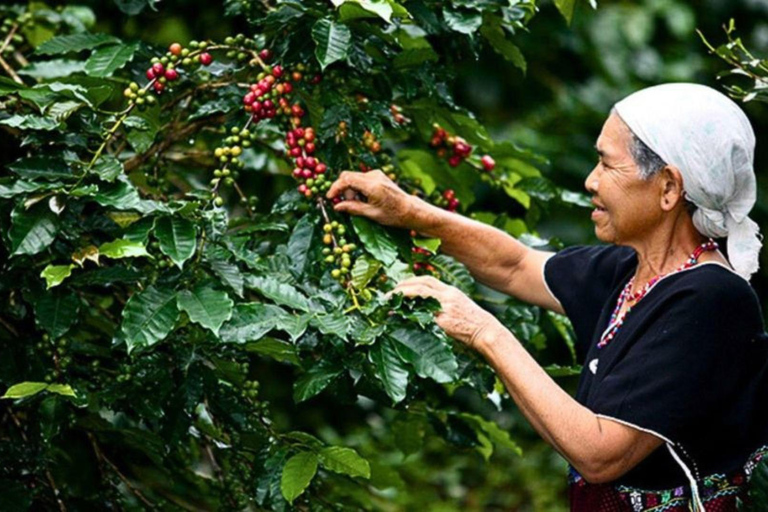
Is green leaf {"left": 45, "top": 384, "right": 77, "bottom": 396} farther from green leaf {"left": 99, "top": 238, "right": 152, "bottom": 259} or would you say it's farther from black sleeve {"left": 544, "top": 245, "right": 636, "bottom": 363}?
black sleeve {"left": 544, "top": 245, "right": 636, "bottom": 363}

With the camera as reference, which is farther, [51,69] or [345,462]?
[51,69]

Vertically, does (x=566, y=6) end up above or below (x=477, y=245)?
above

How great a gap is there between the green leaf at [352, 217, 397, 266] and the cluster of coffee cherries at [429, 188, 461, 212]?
40cm

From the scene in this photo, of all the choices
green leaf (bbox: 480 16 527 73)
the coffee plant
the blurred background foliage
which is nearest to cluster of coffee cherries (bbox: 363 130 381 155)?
the coffee plant

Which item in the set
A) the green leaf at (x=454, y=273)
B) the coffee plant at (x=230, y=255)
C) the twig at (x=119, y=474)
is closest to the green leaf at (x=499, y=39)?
Answer: the coffee plant at (x=230, y=255)

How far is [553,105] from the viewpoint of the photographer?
5414 mm

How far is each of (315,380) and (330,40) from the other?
0.57 metres

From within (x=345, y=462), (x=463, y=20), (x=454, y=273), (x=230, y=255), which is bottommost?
(x=345, y=462)

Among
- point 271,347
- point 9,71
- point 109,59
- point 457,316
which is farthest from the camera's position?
point 9,71

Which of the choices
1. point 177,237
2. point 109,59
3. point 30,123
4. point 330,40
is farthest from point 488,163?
point 30,123

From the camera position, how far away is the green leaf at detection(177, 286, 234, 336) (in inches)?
72.2

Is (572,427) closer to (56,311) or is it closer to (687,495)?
(687,495)

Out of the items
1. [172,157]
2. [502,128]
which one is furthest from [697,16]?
[172,157]

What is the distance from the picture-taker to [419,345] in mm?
1930
